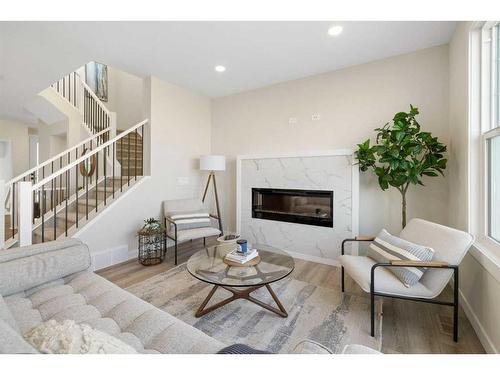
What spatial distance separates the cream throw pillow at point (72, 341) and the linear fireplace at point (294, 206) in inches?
114

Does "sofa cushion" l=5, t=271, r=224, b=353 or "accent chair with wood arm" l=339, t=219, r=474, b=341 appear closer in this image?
"sofa cushion" l=5, t=271, r=224, b=353

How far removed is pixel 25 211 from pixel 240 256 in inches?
86.7

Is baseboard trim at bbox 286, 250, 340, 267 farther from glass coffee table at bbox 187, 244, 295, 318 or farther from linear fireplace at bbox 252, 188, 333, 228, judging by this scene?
glass coffee table at bbox 187, 244, 295, 318

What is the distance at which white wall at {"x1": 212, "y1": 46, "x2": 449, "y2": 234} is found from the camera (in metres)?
2.67

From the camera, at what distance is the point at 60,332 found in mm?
780

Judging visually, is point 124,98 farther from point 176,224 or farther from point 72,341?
point 72,341

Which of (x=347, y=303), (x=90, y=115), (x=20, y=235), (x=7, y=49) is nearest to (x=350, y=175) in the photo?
(x=347, y=303)

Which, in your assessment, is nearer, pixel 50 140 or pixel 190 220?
pixel 190 220

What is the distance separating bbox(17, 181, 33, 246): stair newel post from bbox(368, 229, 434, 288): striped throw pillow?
342cm

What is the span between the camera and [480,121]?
185 cm

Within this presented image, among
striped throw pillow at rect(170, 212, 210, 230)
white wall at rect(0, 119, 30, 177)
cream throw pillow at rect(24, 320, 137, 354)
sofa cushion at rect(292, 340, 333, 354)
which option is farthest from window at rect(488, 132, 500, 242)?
white wall at rect(0, 119, 30, 177)

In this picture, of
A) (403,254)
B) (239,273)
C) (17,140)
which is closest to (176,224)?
(239,273)

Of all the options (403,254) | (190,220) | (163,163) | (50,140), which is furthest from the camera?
(50,140)

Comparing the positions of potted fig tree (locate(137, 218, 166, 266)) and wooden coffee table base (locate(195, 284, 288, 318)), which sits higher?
potted fig tree (locate(137, 218, 166, 266))
